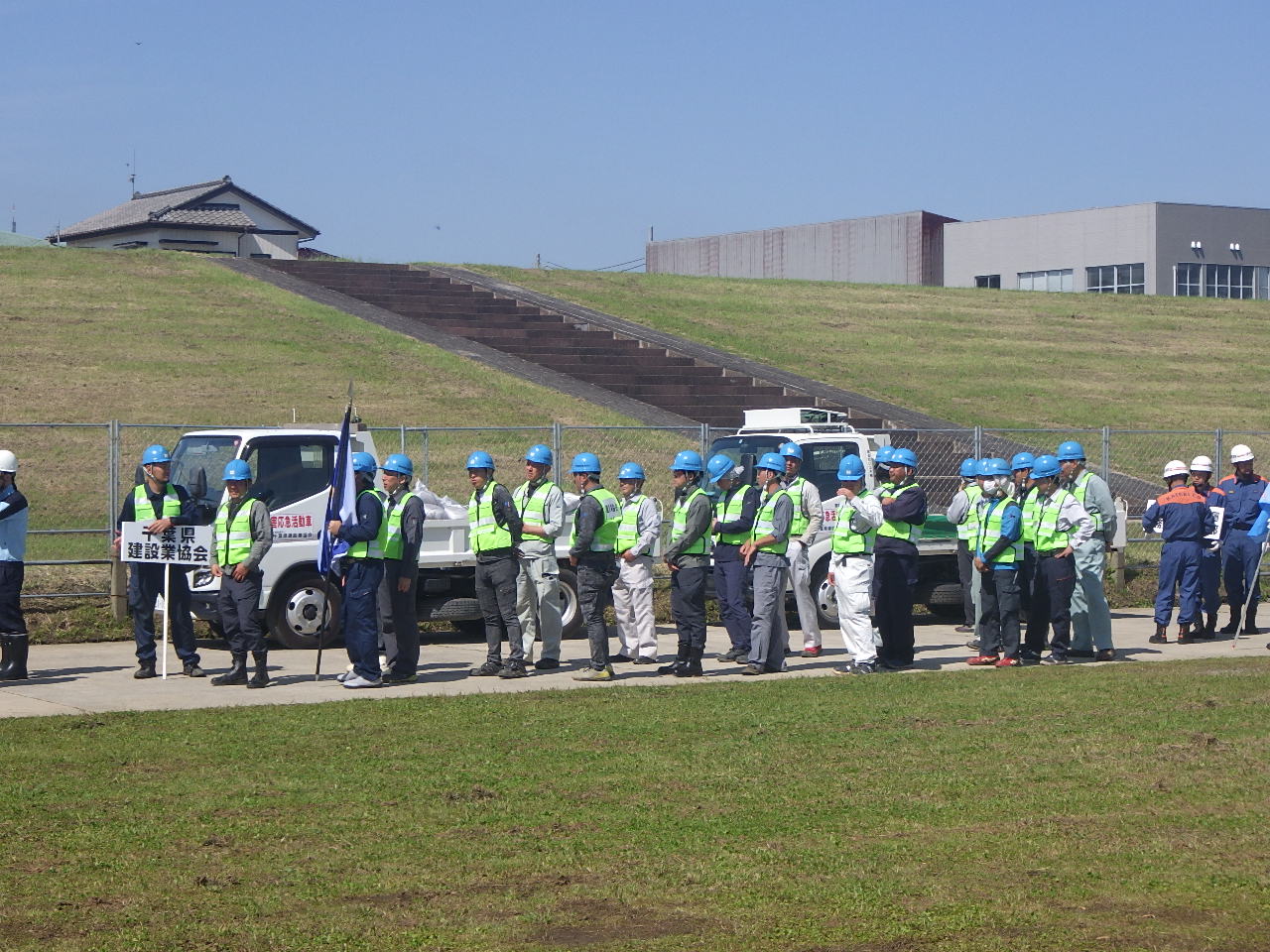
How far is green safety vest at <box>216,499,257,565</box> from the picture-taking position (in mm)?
12922

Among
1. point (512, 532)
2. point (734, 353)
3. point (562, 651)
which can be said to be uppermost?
point (734, 353)

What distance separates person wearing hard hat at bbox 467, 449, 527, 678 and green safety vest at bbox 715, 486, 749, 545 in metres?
1.88

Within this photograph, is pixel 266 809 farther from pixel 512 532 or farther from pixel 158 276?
pixel 158 276

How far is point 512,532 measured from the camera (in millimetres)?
13203

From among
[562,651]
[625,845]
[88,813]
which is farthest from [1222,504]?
[88,813]

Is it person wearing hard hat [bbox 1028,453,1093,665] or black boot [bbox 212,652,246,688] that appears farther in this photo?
person wearing hard hat [bbox 1028,453,1093,665]

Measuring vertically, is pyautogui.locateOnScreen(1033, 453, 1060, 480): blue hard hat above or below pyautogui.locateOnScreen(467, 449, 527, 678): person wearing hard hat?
above

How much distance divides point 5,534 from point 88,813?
5838mm

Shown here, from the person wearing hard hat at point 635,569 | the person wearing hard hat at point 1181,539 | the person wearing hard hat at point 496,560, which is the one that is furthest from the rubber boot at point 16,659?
the person wearing hard hat at point 1181,539

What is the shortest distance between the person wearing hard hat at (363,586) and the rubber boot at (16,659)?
2747mm

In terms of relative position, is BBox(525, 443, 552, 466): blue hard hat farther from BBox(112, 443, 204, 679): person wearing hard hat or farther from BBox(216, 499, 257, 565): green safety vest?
BBox(112, 443, 204, 679): person wearing hard hat

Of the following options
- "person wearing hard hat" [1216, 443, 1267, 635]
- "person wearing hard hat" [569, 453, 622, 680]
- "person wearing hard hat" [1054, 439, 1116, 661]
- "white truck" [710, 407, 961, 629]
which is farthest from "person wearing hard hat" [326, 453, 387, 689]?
"person wearing hard hat" [1216, 443, 1267, 635]

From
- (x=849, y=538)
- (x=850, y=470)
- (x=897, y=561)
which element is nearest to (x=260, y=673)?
(x=849, y=538)

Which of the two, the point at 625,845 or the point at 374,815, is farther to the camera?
the point at 374,815
